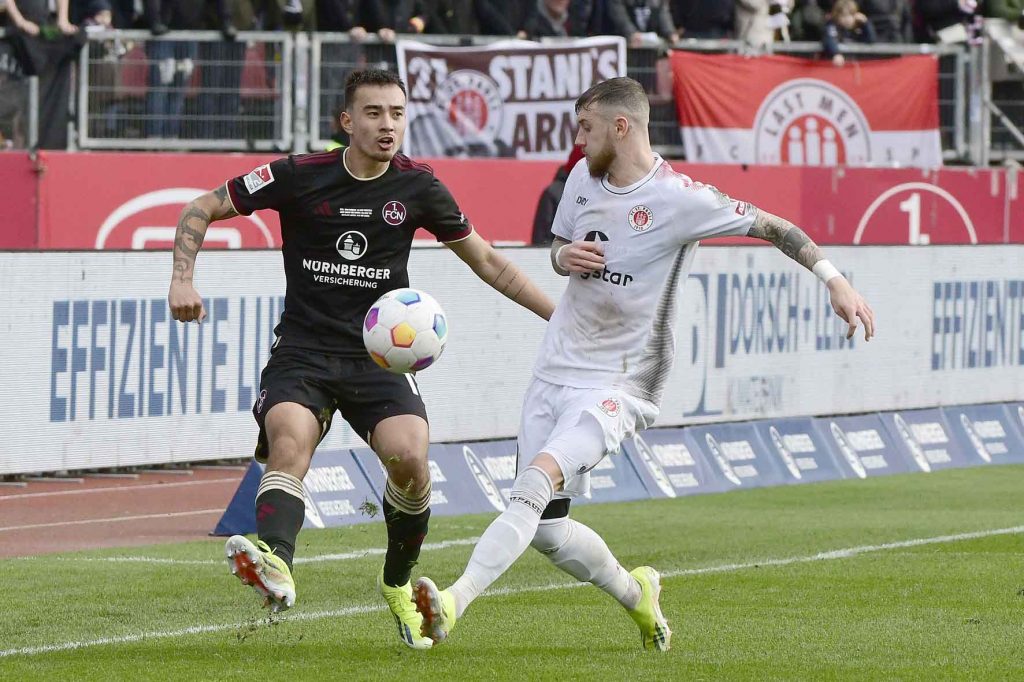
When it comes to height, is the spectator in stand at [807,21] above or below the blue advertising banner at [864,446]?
above

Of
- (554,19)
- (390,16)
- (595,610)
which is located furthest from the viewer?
(554,19)

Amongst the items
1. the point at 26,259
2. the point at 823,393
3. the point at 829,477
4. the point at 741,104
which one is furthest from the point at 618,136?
the point at 741,104

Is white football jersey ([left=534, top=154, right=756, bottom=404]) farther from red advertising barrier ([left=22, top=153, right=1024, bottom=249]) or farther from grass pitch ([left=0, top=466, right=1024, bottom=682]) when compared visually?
red advertising barrier ([left=22, top=153, right=1024, bottom=249])

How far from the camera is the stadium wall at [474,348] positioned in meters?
13.1

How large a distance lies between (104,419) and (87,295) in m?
0.84

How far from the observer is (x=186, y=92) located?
18.2m

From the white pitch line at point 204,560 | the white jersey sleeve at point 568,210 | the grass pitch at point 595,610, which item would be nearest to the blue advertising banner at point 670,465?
the grass pitch at point 595,610

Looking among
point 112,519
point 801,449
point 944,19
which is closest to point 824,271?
point 112,519

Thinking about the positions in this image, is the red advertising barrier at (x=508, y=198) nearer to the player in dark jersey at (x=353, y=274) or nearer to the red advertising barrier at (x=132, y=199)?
the red advertising barrier at (x=132, y=199)

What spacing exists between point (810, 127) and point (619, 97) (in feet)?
50.6

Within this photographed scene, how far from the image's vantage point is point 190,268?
756cm

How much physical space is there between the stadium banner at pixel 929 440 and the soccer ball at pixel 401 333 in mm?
8512

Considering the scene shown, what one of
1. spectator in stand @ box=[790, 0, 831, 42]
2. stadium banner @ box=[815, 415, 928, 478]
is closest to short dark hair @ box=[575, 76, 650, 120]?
stadium banner @ box=[815, 415, 928, 478]

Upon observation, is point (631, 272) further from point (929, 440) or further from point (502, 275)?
point (929, 440)
